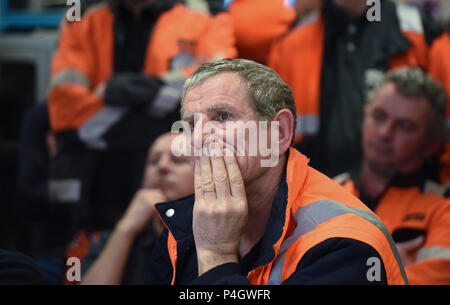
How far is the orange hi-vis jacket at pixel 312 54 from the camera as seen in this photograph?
175cm

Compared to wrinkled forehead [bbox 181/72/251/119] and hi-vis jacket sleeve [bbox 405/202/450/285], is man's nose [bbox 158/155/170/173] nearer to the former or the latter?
wrinkled forehead [bbox 181/72/251/119]

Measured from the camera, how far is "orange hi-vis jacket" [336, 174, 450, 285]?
1435 millimetres

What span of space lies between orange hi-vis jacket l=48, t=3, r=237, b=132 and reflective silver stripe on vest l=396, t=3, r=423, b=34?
62 cm

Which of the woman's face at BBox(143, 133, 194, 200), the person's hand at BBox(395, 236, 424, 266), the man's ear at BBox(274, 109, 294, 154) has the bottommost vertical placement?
the person's hand at BBox(395, 236, 424, 266)

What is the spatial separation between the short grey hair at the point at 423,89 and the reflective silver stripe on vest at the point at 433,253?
0.48 m

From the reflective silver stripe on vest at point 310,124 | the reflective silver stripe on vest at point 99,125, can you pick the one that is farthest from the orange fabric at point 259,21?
the reflective silver stripe on vest at point 99,125

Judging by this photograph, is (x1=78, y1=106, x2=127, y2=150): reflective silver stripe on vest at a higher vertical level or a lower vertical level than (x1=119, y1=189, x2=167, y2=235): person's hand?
higher

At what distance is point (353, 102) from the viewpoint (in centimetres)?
183

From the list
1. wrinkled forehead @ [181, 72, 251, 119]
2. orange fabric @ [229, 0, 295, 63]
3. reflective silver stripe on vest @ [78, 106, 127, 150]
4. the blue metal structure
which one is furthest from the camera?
the blue metal structure

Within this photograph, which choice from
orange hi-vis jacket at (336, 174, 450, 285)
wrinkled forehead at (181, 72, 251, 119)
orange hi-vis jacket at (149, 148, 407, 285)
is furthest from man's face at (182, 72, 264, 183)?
orange hi-vis jacket at (336, 174, 450, 285)

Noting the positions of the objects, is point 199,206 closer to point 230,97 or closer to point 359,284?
point 230,97

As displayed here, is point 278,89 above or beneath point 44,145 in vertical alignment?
above
